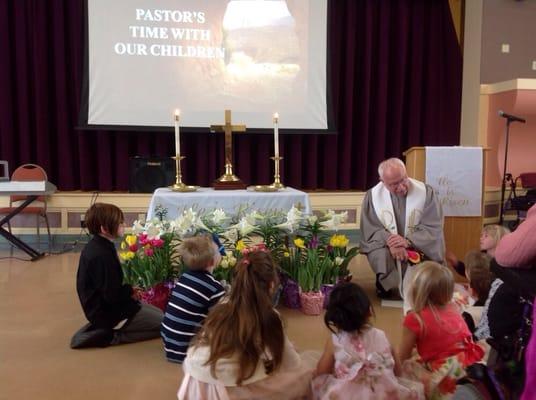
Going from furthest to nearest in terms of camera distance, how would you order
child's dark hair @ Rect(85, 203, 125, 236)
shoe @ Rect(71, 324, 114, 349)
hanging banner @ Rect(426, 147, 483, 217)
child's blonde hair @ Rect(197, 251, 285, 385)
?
hanging banner @ Rect(426, 147, 483, 217), shoe @ Rect(71, 324, 114, 349), child's dark hair @ Rect(85, 203, 125, 236), child's blonde hair @ Rect(197, 251, 285, 385)

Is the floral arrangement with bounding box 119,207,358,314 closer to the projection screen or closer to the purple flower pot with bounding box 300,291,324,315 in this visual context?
the purple flower pot with bounding box 300,291,324,315

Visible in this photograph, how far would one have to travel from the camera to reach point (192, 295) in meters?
2.38

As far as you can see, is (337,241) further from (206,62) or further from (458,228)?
(206,62)

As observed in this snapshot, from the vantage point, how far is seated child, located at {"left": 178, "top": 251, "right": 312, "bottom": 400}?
1698 millimetres

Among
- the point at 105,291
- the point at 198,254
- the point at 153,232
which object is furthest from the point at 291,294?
the point at 105,291

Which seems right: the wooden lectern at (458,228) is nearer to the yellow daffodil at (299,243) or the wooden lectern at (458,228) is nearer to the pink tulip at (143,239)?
the yellow daffodil at (299,243)

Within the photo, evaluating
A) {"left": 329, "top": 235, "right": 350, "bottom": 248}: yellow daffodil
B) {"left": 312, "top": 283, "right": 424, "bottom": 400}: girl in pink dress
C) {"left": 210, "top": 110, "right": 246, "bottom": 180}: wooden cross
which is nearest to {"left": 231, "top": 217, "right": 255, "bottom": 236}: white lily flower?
{"left": 329, "top": 235, "right": 350, "bottom": 248}: yellow daffodil

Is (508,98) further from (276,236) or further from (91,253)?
(91,253)

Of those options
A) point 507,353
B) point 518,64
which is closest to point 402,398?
point 507,353

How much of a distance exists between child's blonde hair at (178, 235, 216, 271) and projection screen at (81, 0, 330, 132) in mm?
3599

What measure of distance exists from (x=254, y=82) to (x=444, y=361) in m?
4.57

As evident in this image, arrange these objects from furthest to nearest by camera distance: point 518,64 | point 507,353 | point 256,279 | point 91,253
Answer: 1. point 518,64
2. point 91,253
3. point 256,279
4. point 507,353

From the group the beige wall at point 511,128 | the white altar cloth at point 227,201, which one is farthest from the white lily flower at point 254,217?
the beige wall at point 511,128

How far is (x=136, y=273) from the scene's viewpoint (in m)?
3.12
